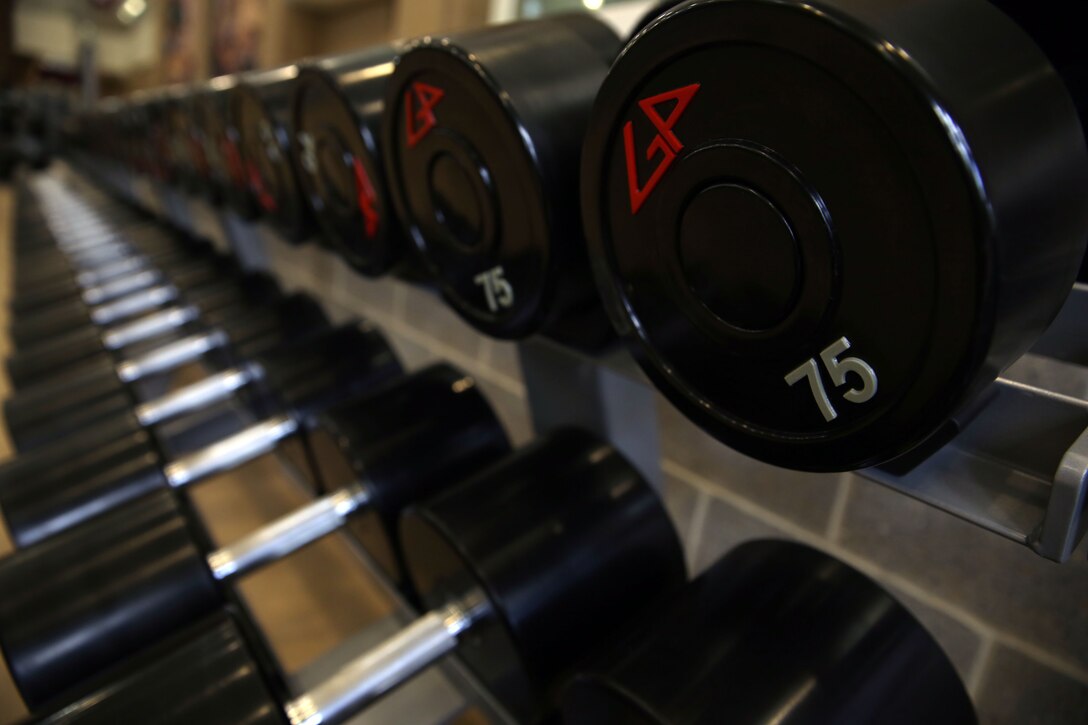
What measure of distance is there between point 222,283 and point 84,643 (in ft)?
2.83

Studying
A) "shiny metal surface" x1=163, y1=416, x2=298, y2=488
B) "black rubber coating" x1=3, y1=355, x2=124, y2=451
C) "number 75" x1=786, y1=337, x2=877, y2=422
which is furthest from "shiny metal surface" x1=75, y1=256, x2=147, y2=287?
"number 75" x1=786, y1=337, x2=877, y2=422

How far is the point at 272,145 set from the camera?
74 cm

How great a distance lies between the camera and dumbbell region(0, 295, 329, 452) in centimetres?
77

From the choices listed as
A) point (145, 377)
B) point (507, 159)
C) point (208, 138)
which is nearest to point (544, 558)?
point (507, 159)

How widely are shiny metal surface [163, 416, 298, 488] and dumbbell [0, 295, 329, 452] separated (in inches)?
2.8

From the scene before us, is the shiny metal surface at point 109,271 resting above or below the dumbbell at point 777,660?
above

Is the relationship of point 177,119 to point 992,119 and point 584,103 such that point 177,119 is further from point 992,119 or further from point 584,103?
point 992,119

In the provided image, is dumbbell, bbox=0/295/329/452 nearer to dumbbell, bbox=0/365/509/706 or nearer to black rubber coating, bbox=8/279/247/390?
black rubber coating, bbox=8/279/247/390

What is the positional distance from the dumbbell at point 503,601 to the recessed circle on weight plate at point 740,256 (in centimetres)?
25

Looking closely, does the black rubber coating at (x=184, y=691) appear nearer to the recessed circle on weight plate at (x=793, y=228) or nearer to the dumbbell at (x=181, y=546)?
the dumbbell at (x=181, y=546)

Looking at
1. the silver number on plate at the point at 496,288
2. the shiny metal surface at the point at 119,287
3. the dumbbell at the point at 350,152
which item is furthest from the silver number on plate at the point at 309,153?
the shiny metal surface at the point at 119,287

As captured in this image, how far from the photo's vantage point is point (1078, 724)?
466 millimetres

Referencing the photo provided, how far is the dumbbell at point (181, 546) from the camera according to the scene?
48 centimetres

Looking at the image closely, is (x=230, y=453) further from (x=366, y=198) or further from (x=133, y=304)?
(x=133, y=304)
